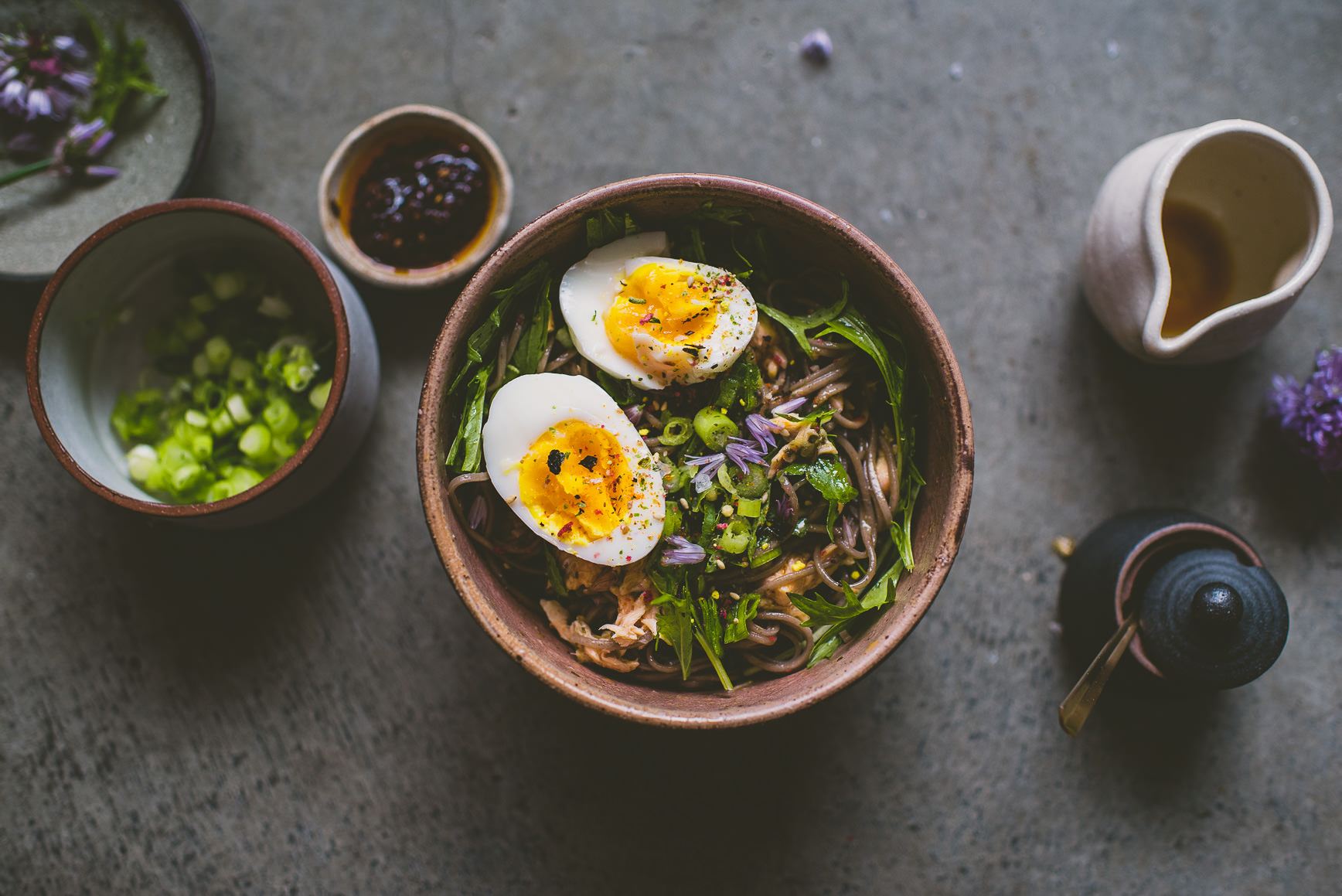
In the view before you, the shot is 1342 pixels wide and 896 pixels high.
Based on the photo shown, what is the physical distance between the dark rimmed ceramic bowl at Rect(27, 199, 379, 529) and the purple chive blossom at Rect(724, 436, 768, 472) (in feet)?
2.69

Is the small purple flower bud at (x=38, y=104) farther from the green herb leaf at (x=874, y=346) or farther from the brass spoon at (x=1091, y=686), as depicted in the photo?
the brass spoon at (x=1091, y=686)

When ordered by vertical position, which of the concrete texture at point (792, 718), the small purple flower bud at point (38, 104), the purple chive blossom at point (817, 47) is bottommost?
the concrete texture at point (792, 718)

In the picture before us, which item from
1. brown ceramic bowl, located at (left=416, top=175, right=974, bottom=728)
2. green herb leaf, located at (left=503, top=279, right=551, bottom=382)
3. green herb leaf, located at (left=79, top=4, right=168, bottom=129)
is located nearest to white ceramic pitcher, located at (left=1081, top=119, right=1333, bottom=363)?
brown ceramic bowl, located at (left=416, top=175, right=974, bottom=728)

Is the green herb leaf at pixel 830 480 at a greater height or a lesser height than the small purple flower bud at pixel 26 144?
lesser

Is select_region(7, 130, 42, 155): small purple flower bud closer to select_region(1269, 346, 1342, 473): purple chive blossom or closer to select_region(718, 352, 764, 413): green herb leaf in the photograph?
select_region(718, 352, 764, 413): green herb leaf

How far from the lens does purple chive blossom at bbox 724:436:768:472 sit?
5.12 ft

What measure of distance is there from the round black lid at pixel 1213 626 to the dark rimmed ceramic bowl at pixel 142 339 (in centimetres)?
182

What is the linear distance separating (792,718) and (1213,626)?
38.1 inches

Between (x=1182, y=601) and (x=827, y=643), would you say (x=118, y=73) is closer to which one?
(x=827, y=643)

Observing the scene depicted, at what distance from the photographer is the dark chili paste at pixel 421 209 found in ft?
6.30

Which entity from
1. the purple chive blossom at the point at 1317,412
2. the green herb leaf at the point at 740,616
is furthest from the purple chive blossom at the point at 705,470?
the purple chive blossom at the point at 1317,412

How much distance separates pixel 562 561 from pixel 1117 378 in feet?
4.99

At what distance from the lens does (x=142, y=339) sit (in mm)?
2004

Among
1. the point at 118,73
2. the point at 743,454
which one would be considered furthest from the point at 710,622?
the point at 118,73
